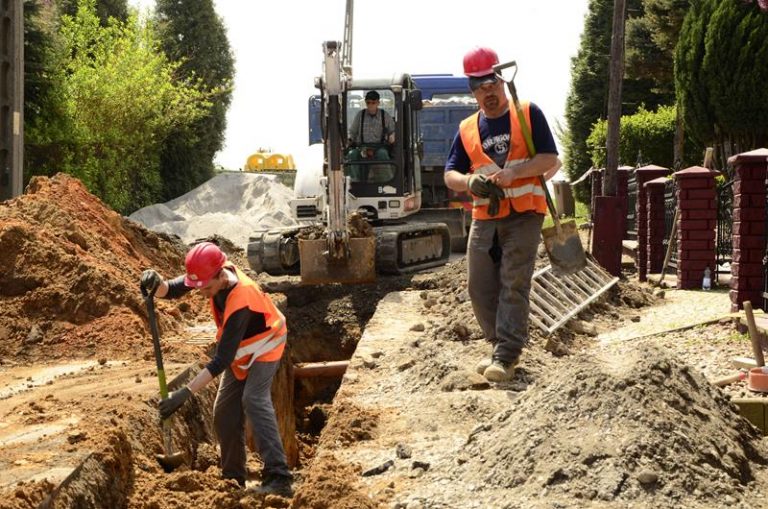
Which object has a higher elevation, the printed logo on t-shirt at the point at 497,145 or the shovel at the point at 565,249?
the printed logo on t-shirt at the point at 497,145

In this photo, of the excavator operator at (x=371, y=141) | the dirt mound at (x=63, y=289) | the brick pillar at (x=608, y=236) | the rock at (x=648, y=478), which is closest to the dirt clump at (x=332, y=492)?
the rock at (x=648, y=478)

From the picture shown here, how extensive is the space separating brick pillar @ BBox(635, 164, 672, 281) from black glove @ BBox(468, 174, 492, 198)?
10.3 metres

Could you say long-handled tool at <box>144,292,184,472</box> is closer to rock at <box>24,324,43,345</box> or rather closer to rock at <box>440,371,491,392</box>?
rock at <box>440,371,491,392</box>

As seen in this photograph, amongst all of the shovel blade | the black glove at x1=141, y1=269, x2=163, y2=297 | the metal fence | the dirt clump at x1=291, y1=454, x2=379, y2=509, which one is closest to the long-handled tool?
the black glove at x1=141, y1=269, x2=163, y2=297

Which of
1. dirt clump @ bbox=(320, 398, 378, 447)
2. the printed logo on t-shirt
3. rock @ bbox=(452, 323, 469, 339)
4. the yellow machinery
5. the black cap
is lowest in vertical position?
the yellow machinery

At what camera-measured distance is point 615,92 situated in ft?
71.7

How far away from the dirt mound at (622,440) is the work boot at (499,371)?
5.25 feet

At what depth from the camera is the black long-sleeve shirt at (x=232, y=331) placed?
6.43 meters

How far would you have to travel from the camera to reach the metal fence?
55.5 ft

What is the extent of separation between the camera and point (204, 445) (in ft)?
27.6

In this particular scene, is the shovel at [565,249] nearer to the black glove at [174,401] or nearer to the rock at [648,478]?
the black glove at [174,401]

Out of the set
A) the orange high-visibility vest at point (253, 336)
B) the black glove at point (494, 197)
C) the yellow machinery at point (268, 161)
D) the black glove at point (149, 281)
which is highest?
the black glove at point (494, 197)

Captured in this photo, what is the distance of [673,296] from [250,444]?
697cm

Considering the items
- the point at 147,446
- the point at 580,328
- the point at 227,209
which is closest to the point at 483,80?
the point at 147,446
